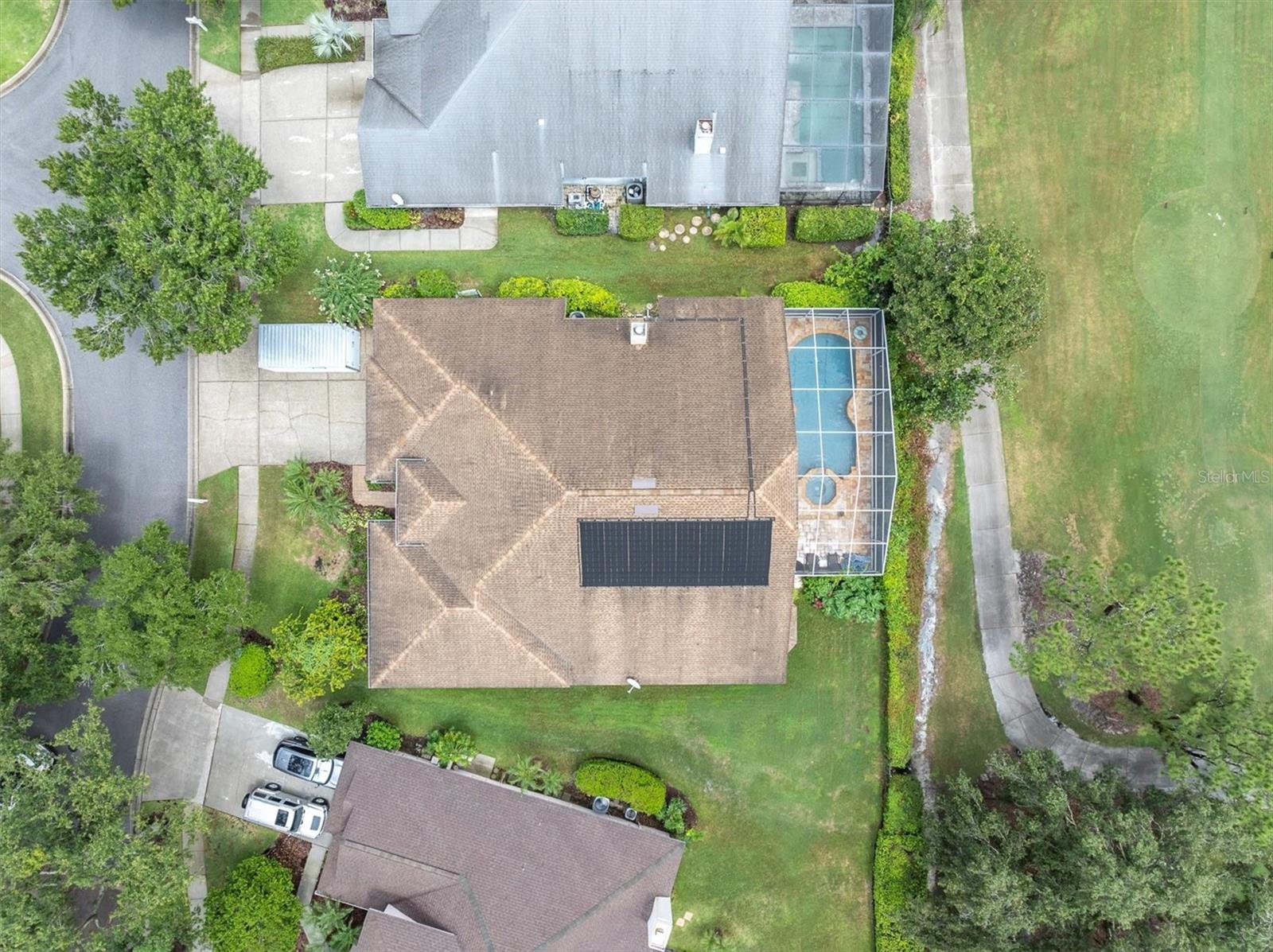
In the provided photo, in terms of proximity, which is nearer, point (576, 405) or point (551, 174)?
point (576, 405)

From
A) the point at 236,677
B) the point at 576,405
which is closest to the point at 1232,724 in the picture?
the point at 576,405

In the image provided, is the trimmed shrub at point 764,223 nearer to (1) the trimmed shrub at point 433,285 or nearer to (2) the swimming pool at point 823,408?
(2) the swimming pool at point 823,408

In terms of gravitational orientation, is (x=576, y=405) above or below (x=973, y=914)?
above

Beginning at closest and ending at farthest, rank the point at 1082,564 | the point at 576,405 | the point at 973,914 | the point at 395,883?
the point at 973,914, the point at 576,405, the point at 395,883, the point at 1082,564

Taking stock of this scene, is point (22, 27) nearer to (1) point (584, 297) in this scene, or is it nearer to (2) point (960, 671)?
(1) point (584, 297)

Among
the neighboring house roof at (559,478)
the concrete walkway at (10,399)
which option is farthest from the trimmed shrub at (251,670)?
the concrete walkway at (10,399)

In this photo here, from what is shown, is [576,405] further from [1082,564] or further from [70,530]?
[1082,564]

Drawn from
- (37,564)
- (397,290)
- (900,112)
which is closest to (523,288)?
(397,290)
